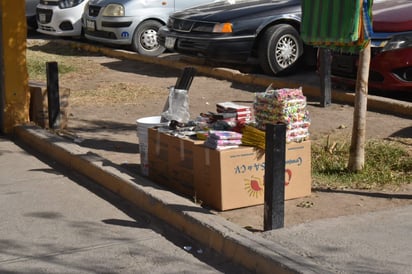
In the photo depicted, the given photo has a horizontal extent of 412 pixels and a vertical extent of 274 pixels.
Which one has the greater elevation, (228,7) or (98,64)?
(228,7)

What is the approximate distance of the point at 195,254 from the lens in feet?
19.6

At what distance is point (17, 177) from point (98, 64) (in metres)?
7.55

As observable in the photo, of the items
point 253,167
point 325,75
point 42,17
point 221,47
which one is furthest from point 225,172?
point 42,17

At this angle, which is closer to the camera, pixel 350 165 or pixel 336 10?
pixel 336 10

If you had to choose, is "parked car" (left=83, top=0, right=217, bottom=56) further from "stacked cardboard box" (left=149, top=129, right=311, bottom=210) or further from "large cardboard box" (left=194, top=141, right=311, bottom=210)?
"large cardboard box" (left=194, top=141, right=311, bottom=210)

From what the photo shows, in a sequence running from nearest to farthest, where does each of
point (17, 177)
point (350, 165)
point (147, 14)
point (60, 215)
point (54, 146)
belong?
point (60, 215) → point (350, 165) → point (17, 177) → point (54, 146) → point (147, 14)

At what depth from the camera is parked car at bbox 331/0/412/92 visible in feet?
34.9

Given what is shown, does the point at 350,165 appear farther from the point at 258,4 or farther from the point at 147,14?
the point at 147,14

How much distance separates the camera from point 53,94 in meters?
9.83

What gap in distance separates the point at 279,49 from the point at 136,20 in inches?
167

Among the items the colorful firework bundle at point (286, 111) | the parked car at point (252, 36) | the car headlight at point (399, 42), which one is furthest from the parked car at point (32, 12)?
the colorful firework bundle at point (286, 111)

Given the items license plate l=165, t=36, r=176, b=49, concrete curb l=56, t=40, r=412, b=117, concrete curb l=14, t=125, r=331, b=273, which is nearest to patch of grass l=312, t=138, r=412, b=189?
concrete curb l=14, t=125, r=331, b=273

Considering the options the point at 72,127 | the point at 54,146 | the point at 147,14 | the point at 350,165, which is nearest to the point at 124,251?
the point at 350,165

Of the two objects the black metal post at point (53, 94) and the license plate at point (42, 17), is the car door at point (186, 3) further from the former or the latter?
the black metal post at point (53, 94)
